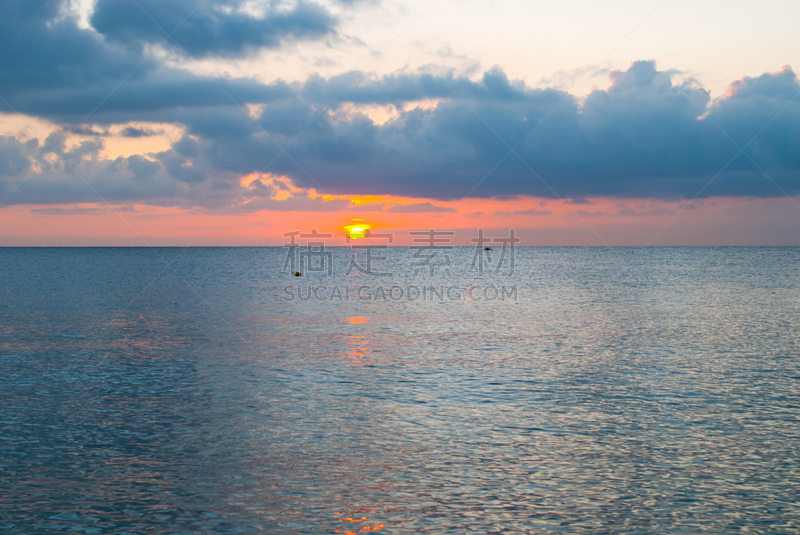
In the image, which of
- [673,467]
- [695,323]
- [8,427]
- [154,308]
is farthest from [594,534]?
[154,308]

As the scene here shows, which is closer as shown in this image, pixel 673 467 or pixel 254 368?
pixel 673 467

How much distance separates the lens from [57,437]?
64.0ft

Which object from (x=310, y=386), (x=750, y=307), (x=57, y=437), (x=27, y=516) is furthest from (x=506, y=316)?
(x=27, y=516)

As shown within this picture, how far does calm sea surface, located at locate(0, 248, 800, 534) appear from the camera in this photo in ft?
45.9

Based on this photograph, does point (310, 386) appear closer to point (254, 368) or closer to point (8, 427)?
point (254, 368)

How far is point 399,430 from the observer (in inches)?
796

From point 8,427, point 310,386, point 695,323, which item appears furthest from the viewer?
point 695,323

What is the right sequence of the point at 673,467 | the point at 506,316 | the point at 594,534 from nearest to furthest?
the point at 594,534, the point at 673,467, the point at 506,316

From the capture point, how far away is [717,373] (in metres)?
29.6

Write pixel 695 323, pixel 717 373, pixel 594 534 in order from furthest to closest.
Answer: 1. pixel 695 323
2. pixel 717 373
3. pixel 594 534

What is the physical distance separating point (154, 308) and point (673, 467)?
53.6m

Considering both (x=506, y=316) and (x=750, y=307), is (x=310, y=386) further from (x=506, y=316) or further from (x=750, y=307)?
(x=750, y=307)

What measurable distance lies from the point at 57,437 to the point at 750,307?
6093cm

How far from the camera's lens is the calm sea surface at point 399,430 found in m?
14.0
